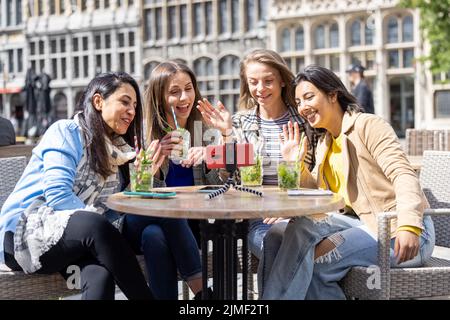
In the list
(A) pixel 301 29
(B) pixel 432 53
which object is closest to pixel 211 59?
(A) pixel 301 29

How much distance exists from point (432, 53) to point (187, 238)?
1663 cm

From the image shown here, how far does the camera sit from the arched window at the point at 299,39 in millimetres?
29672

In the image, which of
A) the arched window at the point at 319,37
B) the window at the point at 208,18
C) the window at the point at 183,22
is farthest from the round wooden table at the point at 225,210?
the window at the point at 183,22

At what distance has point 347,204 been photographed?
11.1 feet

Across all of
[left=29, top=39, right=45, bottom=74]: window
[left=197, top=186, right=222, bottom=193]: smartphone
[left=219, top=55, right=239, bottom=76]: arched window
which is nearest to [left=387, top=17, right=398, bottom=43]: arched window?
[left=219, top=55, right=239, bottom=76]: arched window

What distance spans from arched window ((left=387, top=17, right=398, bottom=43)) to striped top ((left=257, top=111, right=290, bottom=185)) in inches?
984

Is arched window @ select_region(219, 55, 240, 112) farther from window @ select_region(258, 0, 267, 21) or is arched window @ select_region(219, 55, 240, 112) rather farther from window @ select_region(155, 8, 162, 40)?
window @ select_region(155, 8, 162, 40)

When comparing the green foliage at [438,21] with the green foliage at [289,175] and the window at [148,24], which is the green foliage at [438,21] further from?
the window at [148,24]

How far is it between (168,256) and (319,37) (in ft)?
88.5

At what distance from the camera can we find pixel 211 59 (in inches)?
1267

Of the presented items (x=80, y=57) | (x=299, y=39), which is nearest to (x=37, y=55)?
(x=80, y=57)

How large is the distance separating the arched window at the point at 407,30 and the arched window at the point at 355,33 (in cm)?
171

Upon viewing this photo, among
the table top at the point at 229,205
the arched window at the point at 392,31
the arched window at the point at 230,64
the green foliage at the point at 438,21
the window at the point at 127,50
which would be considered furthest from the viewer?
the window at the point at 127,50

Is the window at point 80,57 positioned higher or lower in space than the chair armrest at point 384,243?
higher
